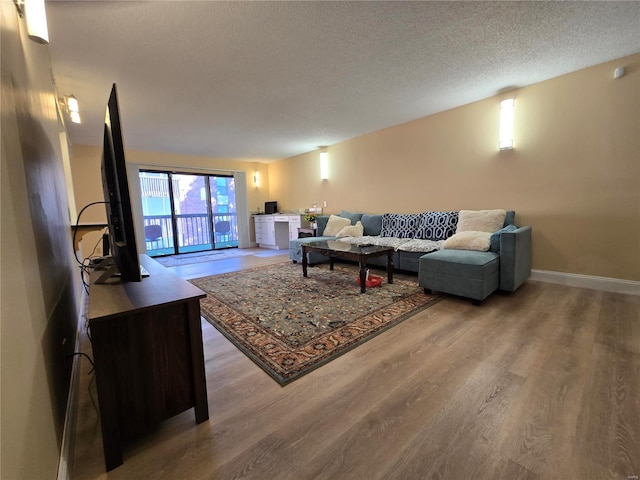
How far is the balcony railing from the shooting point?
6118mm

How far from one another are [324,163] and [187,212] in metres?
3.55

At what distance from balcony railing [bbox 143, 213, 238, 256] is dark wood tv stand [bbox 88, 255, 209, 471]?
216 inches

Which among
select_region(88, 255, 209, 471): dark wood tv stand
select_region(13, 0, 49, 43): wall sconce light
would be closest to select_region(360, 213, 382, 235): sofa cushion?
select_region(88, 255, 209, 471): dark wood tv stand

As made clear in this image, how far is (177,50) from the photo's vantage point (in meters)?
2.19

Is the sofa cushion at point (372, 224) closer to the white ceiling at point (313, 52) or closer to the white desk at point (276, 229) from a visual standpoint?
the white ceiling at point (313, 52)

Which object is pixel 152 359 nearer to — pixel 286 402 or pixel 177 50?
pixel 286 402

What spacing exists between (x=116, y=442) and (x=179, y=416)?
30cm

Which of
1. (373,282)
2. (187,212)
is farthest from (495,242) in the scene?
(187,212)

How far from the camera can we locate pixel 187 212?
257 inches

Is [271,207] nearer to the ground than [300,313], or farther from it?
farther from it

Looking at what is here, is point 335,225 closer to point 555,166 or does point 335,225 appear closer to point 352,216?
point 352,216

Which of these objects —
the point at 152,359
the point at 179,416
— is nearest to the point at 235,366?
the point at 179,416

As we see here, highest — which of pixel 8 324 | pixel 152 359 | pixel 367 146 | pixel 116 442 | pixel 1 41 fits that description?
pixel 367 146

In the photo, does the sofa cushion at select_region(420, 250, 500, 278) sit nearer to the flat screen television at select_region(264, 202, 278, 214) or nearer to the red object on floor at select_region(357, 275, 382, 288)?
the red object on floor at select_region(357, 275, 382, 288)
